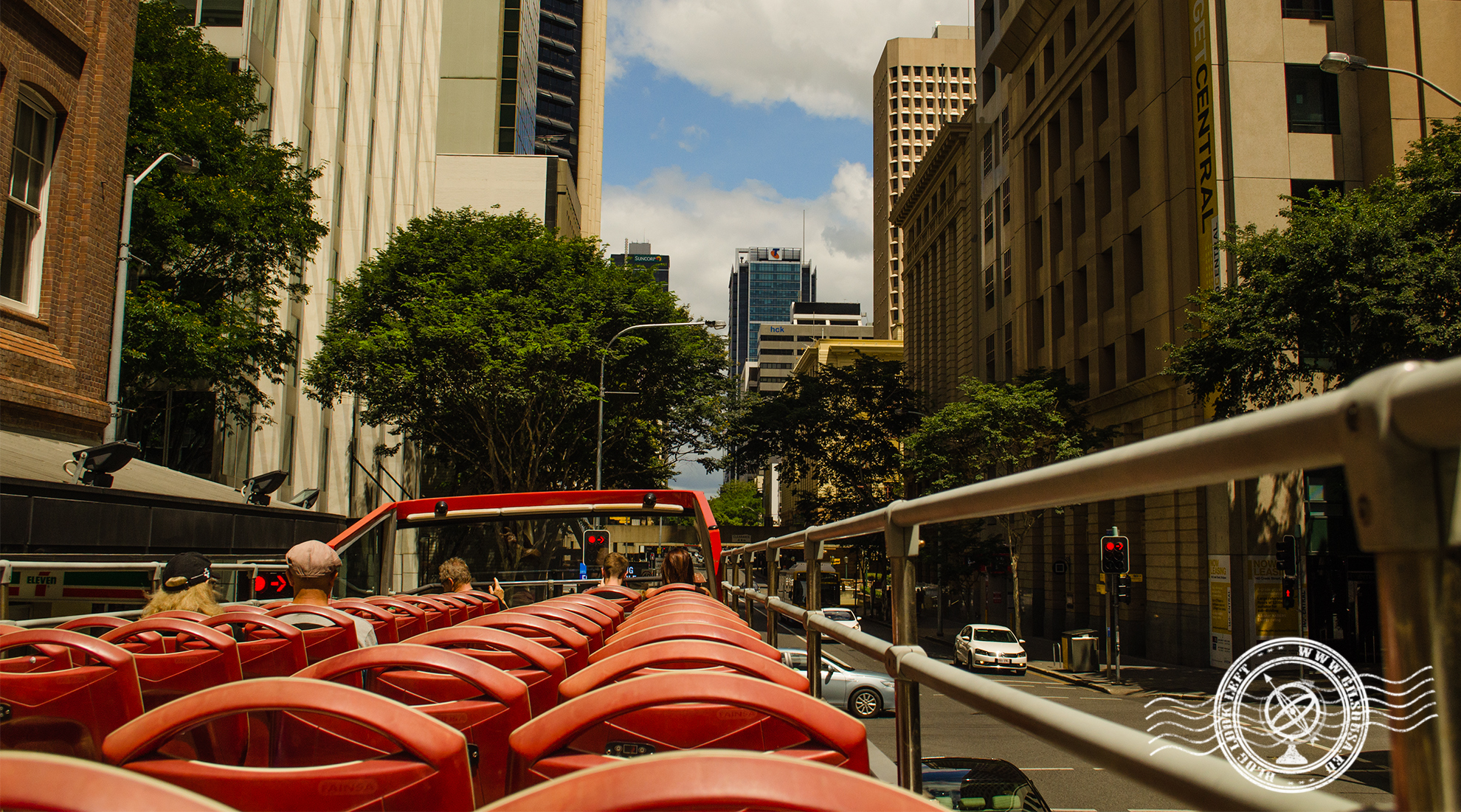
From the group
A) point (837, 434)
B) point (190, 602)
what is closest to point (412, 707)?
point (190, 602)

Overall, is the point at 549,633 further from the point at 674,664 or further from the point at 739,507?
the point at 739,507

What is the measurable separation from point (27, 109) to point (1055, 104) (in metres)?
32.4

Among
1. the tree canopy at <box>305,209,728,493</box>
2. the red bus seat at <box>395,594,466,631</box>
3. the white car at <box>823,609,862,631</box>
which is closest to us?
the white car at <box>823,609,862,631</box>

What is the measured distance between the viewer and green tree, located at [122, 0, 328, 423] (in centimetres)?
2220

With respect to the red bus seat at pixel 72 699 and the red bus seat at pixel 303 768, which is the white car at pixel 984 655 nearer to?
the red bus seat at pixel 303 768

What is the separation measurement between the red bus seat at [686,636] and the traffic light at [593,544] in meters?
7.21

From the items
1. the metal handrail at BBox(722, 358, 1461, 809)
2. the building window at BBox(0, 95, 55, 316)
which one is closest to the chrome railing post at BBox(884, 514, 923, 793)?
the metal handrail at BBox(722, 358, 1461, 809)

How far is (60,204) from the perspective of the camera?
1372 cm

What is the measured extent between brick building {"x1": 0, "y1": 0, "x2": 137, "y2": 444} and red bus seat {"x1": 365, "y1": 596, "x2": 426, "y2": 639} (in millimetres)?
9320

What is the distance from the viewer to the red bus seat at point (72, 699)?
291cm

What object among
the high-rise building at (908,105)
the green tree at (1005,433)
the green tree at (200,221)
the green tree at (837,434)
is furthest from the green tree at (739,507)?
the green tree at (200,221)

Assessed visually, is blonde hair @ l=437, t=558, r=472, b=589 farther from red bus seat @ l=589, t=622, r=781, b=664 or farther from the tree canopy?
the tree canopy

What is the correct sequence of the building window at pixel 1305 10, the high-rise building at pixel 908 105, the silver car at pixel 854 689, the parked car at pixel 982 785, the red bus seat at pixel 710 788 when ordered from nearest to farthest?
the red bus seat at pixel 710 788
the parked car at pixel 982 785
the silver car at pixel 854 689
the building window at pixel 1305 10
the high-rise building at pixel 908 105

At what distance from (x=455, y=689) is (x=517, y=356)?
84.1 feet
